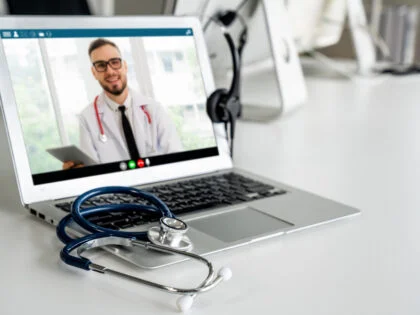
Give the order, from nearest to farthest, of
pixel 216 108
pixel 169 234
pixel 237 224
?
pixel 169 234
pixel 237 224
pixel 216 108

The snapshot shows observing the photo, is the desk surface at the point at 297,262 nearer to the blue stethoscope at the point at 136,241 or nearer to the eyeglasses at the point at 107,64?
the blue stethoscope at the point at 136,241

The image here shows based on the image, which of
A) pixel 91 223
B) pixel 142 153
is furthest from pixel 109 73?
pixel 91 223

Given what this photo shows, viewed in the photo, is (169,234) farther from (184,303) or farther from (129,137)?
(129,137)

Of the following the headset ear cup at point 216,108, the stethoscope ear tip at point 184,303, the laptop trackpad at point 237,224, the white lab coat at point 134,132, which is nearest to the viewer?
the stethoscope ear tip at point 184,303

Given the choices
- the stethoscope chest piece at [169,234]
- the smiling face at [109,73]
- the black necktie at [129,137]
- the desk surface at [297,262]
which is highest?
the smiling face at [109,73]

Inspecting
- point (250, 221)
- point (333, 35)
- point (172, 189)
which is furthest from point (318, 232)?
point (333, 35)

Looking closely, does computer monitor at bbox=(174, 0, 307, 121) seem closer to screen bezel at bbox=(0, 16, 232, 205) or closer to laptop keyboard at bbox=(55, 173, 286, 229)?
screen bezel at bbox=(0, 16, 232, 205)

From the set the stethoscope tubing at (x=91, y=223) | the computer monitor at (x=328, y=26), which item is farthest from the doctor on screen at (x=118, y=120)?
the computer monitor at (x=328, y=26)

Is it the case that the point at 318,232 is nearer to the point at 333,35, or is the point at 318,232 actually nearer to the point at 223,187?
the point at 223,187

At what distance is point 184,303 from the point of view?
0.56 metres

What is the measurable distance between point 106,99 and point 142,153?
0.31 ft

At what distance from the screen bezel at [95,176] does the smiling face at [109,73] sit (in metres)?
0.04

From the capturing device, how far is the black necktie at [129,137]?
897 millimetres

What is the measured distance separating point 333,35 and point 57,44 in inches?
56.5
